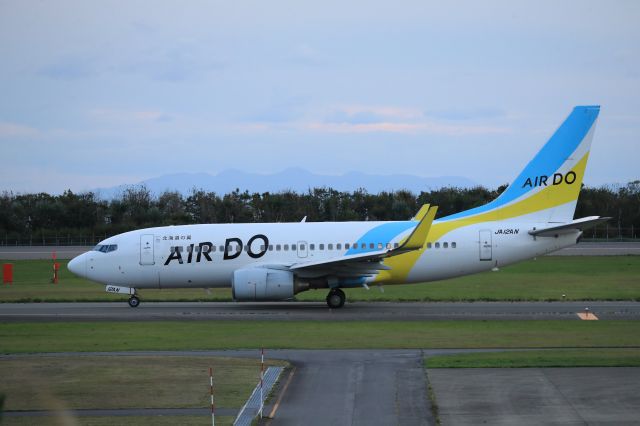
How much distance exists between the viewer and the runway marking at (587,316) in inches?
1120

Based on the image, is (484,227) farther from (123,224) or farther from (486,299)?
(123,224)

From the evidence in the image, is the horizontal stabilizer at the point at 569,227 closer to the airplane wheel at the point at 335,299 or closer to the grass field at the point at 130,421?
the airplane wheel at the point at 335,299

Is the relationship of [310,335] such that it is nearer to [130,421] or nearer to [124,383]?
[124,383]

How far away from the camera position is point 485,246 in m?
33.8

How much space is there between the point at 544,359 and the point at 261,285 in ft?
45.6

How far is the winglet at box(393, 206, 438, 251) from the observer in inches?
1231

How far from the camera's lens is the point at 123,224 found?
86188 mm

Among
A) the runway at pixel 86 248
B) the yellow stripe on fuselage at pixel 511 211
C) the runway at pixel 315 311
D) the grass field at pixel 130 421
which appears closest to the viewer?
the grass field at pixel 130 421

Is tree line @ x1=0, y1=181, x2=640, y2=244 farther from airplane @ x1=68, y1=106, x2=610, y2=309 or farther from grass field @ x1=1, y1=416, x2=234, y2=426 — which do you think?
grass field @ x1=1, y1=416, x2=234, y2=426

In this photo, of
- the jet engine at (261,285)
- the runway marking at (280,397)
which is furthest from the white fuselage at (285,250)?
the runway marking at (280,397)

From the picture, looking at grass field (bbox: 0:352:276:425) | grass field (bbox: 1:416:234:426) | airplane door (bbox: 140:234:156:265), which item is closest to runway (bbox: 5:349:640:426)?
grass field (bbox: 1:416:234:426)

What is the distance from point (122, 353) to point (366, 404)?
8.79 m

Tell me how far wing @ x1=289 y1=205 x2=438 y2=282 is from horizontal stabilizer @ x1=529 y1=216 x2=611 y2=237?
438 centimetres

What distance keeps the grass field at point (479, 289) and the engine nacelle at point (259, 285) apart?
4.75 meters
